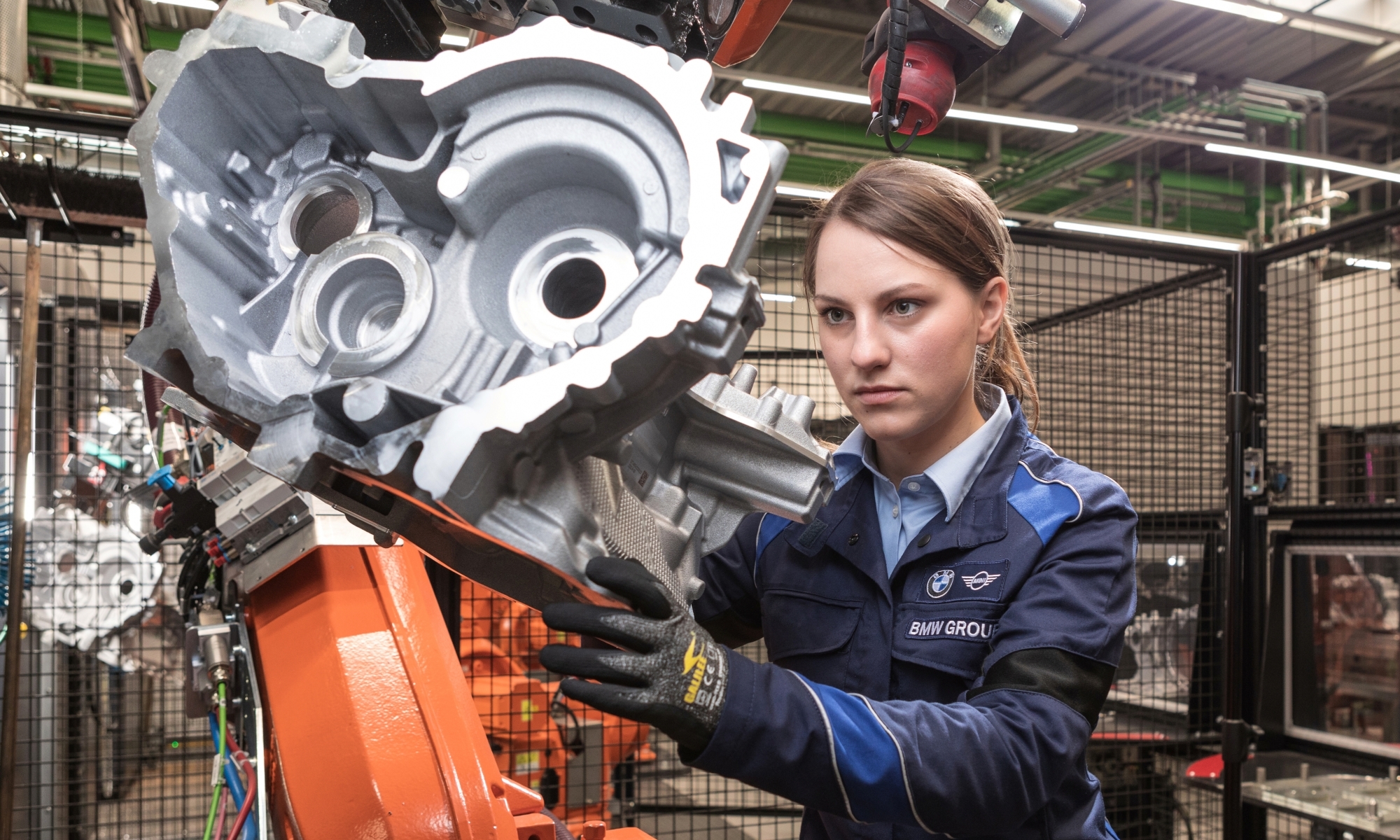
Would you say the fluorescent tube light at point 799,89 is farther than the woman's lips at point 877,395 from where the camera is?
Yes

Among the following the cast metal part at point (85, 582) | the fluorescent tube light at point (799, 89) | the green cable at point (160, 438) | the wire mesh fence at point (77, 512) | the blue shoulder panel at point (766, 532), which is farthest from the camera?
the fluorescent tube light at point (799, 89)

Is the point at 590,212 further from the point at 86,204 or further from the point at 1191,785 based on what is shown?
the point at 1191,785

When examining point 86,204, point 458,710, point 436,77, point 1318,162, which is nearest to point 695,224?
point 436,77

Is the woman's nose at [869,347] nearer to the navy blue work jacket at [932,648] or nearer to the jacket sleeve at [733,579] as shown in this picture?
the navy blue work jacket at [932,648]

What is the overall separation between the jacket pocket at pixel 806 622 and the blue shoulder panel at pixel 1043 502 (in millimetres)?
255

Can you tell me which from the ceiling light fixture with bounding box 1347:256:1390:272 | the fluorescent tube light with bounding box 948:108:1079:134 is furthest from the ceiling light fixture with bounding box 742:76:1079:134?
the ceiling light fixture with bounding box 1347:256:1390:272

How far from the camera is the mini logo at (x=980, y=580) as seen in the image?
3.78ft

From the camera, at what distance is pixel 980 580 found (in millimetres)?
1161

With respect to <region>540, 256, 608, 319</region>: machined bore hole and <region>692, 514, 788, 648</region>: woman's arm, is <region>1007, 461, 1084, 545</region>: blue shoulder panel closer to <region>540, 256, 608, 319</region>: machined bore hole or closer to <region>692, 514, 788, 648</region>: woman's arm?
<region>692, 514, 788, 648</region>: woman's arm

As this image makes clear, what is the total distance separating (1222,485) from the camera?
3.15 metres

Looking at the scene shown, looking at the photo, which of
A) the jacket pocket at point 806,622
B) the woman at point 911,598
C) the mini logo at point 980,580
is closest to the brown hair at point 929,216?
the woman at point 911,598

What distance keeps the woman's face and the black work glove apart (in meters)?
→ 0.44

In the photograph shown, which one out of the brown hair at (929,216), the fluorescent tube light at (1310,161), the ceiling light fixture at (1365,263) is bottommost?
the brown hair at (929,216)

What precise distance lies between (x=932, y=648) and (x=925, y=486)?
23 centimetres
